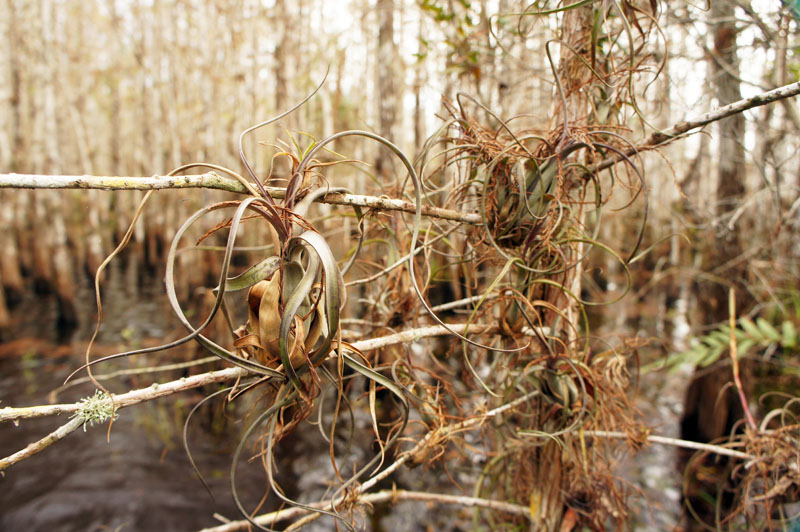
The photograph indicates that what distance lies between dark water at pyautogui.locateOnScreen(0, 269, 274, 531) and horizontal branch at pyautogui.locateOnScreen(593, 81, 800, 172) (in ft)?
9.83

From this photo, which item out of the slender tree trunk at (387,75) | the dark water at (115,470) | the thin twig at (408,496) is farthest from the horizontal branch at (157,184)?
the slender tree trunk at (387,75)

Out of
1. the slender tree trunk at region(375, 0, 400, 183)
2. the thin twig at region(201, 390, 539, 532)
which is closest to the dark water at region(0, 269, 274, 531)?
the thin twig at region(201, 390, 539, 532)

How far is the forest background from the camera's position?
1674 mm

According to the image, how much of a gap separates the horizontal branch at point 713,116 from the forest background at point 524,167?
0.04 m

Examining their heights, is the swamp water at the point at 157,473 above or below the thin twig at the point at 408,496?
below

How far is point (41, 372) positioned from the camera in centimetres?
603

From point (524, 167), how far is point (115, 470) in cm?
464

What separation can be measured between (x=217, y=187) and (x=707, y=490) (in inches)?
195

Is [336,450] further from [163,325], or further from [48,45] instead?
[48,45]

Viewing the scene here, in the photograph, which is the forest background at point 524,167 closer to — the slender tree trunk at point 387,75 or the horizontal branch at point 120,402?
the slender tree trunk at point 387,75

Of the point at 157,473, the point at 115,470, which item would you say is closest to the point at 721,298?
the point at 157,473

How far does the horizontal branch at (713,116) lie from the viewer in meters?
1.10

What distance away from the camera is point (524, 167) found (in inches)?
51.9

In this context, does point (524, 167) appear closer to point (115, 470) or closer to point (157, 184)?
point (157, 184)
